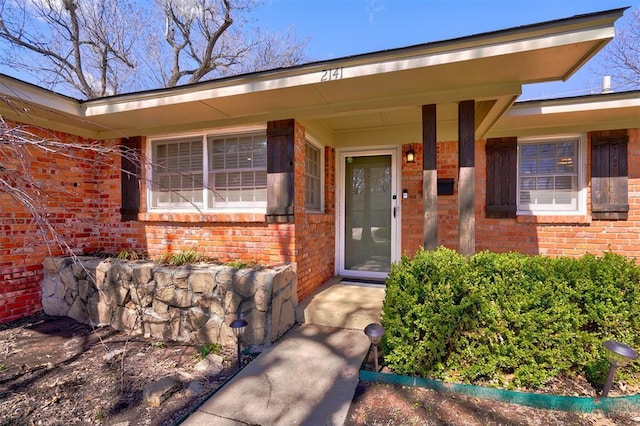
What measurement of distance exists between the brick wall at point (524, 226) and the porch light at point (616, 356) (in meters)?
2.38

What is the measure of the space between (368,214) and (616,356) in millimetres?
3346

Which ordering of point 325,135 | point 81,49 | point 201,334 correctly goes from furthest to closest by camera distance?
point 81,49 → point 325,135 → point 201,334

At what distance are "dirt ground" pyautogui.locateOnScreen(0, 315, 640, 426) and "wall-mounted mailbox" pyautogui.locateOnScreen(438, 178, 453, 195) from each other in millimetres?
2884

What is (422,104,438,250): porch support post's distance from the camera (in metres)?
3.20

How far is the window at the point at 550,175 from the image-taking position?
14.1 feet

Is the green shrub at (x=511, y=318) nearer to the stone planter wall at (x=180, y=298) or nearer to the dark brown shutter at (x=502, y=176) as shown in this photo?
the stone planter wall at (x=180, y=298)

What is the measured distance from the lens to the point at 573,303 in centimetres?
240

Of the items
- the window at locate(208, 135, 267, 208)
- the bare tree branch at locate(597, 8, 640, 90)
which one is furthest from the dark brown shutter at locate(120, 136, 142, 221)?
the bare tree branch at locate(597, 8, 640, 90)

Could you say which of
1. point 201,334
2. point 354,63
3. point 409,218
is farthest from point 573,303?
point 201,334

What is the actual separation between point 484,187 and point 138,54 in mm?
12282

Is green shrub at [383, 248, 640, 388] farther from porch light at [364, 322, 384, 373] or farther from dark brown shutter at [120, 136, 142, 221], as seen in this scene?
dark brown shutter at [120, 136, 142, 221]

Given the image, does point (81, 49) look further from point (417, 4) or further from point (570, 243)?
point (570, 243)

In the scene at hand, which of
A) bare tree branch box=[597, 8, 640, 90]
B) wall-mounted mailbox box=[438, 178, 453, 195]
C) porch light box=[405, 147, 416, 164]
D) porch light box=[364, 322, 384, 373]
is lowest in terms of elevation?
porch light box=[364, 322, 384, 373]

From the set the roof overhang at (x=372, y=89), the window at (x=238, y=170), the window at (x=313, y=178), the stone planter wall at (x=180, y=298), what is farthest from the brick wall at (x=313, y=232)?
the roof overhang at (x=372, y=89)
